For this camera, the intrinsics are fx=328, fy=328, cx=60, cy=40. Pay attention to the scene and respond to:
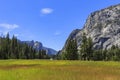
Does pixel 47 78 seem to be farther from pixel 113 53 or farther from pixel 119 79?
pixel 113 53

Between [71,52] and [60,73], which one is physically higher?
[71,52]

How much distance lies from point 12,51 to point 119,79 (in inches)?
6306

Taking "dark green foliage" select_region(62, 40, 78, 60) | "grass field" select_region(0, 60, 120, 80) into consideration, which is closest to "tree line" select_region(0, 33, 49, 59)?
"dark green foliage" select_region(62, 40, 78, 60)

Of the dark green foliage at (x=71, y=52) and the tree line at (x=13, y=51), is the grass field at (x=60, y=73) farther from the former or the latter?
the tree line at (x=13, y=51)

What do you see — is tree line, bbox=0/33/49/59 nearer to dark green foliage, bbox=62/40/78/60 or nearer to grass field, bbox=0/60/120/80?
dark green foliage, bbox=62/40/78/60

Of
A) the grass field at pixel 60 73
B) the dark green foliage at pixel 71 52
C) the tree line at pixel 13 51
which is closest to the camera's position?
the grass field at pixel 60 73

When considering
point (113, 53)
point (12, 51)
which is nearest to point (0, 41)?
point (12, 51)

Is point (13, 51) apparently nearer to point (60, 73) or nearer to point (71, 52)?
point (71, 52)

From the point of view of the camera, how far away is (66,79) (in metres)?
26.9

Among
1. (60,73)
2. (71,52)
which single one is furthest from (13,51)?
(60,73)

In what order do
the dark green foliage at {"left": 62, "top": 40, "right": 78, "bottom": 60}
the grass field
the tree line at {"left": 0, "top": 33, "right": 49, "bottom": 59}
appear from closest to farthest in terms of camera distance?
1. the grass field
2. the dark green foliage at {"left": 62, "top": 40, "right": 78, "bottom": 60}
3. the tree line at {"left": 0, "top": 33, "right": 49, "bottom": 59}

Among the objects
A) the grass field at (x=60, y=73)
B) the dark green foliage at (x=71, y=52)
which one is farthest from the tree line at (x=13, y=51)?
the grass field at (x=60, y=73)

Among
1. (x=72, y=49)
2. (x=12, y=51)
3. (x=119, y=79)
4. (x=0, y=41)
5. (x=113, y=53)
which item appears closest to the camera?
(x=119, y=79)

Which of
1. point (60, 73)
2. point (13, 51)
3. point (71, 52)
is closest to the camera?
point (60, 73)
